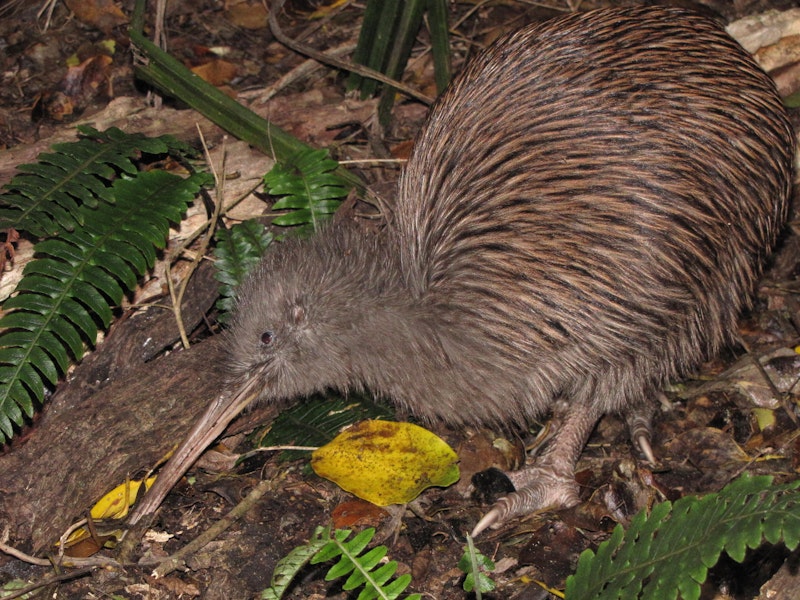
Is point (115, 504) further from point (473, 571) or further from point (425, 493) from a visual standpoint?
point (473, 571)

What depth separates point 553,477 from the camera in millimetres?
4234

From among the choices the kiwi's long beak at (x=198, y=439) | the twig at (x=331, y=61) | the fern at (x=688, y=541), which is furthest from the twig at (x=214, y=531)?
the twig at (x=331, y=61)

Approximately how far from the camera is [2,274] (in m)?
4.23

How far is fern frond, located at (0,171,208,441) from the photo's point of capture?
376 centimetres

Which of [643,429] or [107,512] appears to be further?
[643,429]

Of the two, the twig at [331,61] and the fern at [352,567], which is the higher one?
the twig at [331,61]

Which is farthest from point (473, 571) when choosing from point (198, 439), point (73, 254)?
point (73, 254)

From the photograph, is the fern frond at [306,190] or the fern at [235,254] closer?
the fern at [235,254]

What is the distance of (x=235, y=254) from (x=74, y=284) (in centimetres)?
78

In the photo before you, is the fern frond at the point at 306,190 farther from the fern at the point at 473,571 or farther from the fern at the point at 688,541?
the fern at the point at 688,541

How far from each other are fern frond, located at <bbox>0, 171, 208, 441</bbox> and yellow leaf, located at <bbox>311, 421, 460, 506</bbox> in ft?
3.49

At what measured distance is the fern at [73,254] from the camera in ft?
12.4

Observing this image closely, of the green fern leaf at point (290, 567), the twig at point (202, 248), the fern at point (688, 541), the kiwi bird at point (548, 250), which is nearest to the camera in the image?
the fern at point (688, 541)

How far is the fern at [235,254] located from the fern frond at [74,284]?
11.0 inches
